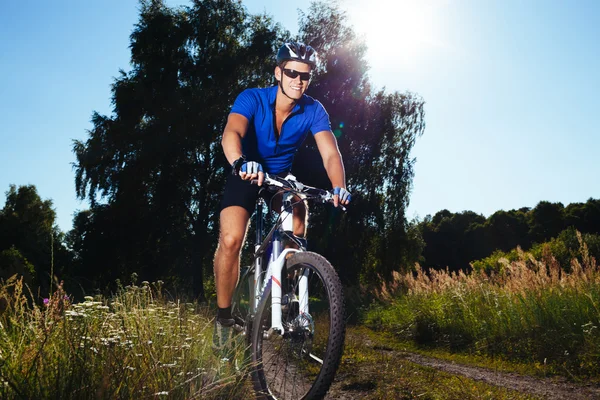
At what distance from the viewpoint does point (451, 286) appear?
10.1 m

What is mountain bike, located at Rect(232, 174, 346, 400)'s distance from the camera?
3.25 m

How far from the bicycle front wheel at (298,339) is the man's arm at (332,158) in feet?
2.57

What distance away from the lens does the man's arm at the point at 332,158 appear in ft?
13.4

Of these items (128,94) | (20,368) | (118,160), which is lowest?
(20,368)

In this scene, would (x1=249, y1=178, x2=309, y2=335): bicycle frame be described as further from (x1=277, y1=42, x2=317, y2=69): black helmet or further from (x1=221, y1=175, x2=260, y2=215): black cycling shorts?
(x1=277, y1=42, x2=317, y2=69): black helmet

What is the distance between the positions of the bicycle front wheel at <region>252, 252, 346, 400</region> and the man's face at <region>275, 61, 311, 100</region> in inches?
49.3

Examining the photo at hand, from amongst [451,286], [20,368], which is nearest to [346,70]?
[451,286]

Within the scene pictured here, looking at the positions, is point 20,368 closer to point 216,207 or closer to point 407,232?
point 216,207

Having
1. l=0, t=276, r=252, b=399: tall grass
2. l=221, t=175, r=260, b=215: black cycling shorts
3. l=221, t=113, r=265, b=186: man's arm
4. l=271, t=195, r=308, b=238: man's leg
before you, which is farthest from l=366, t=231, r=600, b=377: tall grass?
Result: l=221, t=113, r=265, b=186: man's arm

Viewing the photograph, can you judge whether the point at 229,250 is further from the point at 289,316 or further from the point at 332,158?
the point at 332,158

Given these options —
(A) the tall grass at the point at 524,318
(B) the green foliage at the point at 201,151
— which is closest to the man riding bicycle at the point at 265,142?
(A) the tall grass at the point at 524,318

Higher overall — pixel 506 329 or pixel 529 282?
pixel 529 282

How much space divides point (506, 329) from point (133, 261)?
601 inches

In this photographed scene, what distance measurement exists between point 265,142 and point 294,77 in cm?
55
